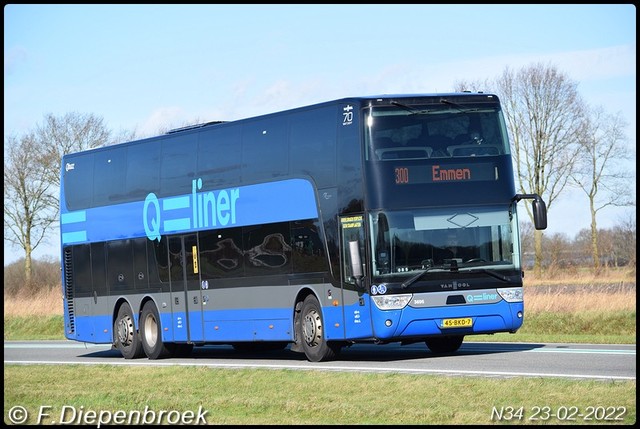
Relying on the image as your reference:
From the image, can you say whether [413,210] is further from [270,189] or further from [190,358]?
[190,358]

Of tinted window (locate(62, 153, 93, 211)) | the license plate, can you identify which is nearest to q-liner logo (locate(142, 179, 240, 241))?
tinted window (locate(62, 153, 93, 211))

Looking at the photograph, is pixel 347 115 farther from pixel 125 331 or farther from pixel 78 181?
pixel 78 181

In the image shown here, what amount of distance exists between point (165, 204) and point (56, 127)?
120 ft

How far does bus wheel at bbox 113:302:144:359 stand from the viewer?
29625 millimetres

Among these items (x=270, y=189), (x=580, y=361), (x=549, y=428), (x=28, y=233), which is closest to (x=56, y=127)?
(x=28, y=233)

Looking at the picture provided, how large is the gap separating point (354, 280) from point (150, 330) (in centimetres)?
747

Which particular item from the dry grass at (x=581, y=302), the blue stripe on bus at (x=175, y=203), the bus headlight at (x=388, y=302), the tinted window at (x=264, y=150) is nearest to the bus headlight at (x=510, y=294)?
the bus headlight at (x=388, y=302)

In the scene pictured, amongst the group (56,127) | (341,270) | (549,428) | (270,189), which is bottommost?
(549,428)

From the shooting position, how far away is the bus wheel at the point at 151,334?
2891 cm

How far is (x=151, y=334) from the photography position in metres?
29.2

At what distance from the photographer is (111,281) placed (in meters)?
30.4

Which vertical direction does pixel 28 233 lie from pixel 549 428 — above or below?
above

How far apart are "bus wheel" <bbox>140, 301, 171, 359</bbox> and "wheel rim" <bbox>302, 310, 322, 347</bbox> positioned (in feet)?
17.6

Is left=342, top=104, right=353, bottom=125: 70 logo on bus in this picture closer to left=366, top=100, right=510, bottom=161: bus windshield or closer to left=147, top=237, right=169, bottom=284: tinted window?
left=366, top=100, right=510, bottom=161: bus windshield
